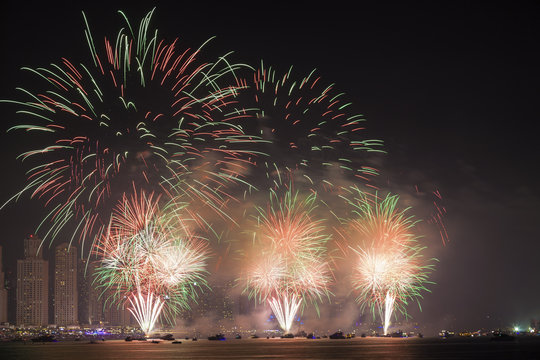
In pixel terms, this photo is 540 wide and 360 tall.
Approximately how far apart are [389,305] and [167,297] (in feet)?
127

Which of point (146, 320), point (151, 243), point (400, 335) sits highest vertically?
point (151, 243)

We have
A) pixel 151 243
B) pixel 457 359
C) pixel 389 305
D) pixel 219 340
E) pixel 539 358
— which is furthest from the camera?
pixel 219 340

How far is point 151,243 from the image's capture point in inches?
3238

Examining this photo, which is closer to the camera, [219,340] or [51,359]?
[51,359]

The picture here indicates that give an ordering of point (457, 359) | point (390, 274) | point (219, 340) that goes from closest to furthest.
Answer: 1. point (457, 359)
2. point (390, 274)
3. point (219, 340)

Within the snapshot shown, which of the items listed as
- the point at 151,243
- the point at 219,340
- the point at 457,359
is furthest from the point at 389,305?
the point at 219,340

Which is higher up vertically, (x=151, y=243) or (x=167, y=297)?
(x=151, y=243)

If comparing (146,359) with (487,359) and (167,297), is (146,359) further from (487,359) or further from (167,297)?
(487,359)

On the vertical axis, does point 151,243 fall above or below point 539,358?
above

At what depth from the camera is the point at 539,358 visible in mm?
69625

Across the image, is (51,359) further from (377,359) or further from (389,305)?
(389,305)

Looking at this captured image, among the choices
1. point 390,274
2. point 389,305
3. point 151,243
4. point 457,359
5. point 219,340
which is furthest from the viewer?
point 219,340

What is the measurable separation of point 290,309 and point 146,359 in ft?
120

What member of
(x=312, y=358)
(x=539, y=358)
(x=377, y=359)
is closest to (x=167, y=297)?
(x=312, y=358)
